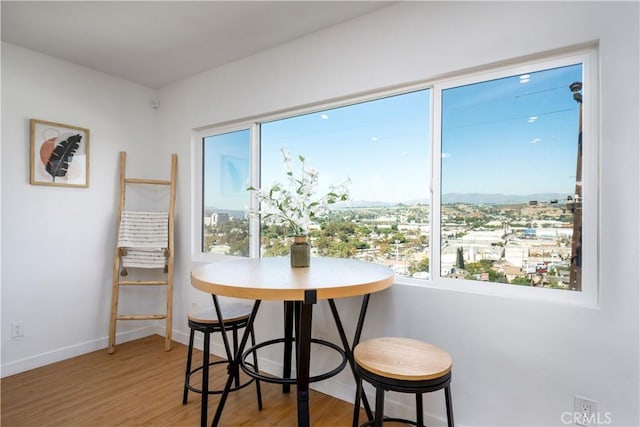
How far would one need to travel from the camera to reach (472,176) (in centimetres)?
193

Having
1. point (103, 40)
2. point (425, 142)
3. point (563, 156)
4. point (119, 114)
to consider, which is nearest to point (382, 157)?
point (425, 142)

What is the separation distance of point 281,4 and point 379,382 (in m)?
2.16

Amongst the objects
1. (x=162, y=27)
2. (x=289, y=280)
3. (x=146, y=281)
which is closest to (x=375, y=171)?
(x=289, y=280)

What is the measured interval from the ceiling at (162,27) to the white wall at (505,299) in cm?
18

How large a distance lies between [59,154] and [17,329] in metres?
1.43

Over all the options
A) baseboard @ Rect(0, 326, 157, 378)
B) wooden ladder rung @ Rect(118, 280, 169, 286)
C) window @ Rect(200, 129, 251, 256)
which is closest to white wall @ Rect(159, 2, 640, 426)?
window @ Rect(200, 129, 251, 256)

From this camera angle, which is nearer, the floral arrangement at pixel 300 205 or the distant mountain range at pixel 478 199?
the distant mountain range at pixel 478 199

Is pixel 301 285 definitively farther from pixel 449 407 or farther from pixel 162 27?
pixel 162 27

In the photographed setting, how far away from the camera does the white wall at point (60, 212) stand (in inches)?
104

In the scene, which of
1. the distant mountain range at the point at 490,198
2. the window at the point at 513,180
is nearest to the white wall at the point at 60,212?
the distant mountain range at the point at 490,198

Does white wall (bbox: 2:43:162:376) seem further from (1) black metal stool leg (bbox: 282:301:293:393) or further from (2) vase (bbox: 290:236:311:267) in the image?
(2) vase (bbox: 290:236:311:267)

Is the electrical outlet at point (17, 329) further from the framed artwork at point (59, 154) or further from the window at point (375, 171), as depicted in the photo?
the window at point (375, 171)

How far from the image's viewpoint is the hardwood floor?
79.9 inches

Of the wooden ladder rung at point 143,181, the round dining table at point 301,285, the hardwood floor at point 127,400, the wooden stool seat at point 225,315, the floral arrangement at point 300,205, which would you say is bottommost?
the hardwood floor at point 127,400
